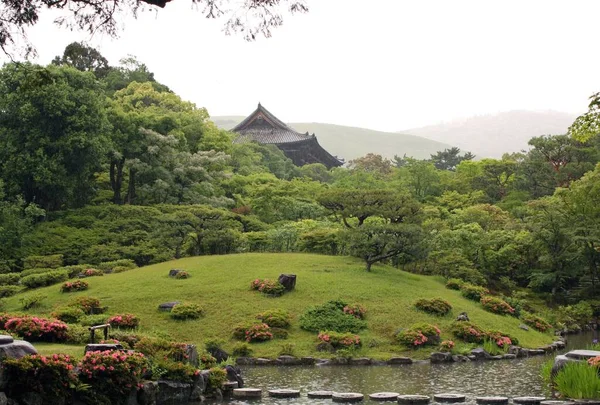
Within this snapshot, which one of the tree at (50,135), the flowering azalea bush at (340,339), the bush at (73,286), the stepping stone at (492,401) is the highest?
the tree at (50,135)

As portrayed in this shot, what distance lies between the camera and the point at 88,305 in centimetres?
2391

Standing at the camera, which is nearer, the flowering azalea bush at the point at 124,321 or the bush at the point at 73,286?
the flowering azalea bush at the point at 124,321

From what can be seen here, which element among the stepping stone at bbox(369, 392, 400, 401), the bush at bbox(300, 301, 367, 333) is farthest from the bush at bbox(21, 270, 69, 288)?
the stepping stone at bbox(369, 392, 400, 401)

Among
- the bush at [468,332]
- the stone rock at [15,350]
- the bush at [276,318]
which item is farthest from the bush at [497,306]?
the stone rock at [15,350]

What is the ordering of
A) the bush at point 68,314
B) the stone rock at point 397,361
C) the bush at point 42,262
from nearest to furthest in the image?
the stone rock at point 397,361 < the bush at point 68,314 < the bush at point 42,262

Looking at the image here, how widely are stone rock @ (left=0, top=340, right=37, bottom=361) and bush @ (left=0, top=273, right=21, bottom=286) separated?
59.7 ft

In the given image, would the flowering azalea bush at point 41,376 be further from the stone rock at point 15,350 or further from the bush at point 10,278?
the bush at point 10,278

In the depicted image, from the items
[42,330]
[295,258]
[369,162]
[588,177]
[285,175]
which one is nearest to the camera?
[42,330]

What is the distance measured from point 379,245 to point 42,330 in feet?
50.9

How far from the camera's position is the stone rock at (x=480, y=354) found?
22.2 m

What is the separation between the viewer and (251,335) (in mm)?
22625

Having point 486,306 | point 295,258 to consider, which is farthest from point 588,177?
point 295,258

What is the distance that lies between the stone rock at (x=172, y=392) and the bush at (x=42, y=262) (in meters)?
18.7

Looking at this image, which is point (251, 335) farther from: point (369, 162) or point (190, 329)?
point (369, 162)
